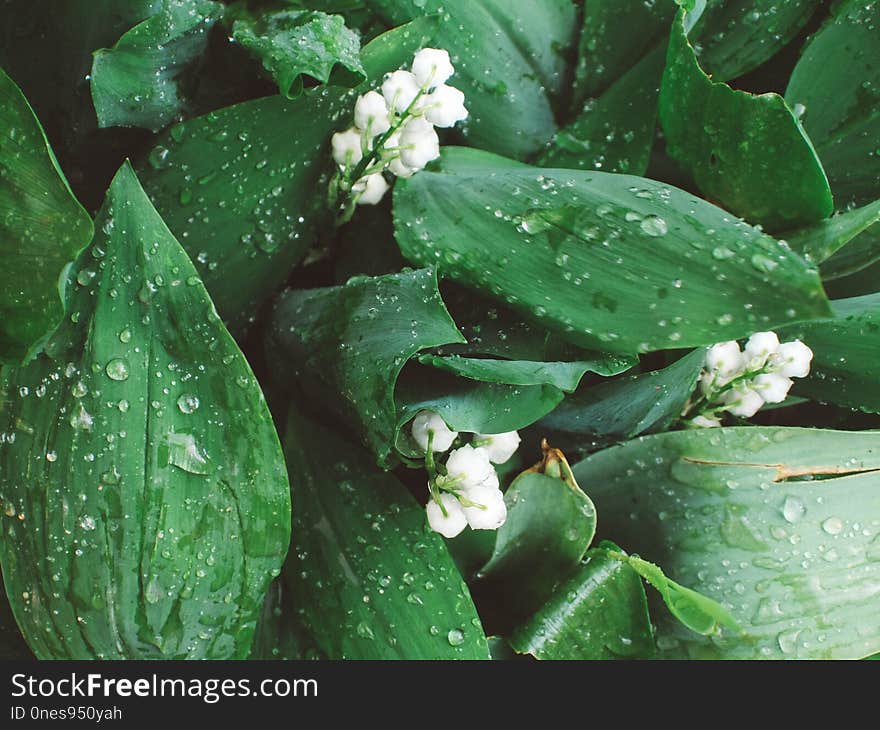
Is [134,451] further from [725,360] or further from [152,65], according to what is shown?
[725,360]

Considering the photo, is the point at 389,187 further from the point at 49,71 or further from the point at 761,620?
the point at 761,620

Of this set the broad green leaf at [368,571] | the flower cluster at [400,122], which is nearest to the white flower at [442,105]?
the flower cluster at [400,122]

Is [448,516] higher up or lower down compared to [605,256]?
lower down

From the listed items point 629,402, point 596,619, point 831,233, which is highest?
point 831,233

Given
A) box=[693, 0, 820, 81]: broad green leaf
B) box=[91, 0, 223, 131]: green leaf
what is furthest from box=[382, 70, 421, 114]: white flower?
box=[693, 0, 820, 81]: broad green leaf

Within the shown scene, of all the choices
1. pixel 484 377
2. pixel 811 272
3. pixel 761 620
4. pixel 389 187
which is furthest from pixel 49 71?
pixel 761 620

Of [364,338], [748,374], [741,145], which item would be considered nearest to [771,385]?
[748,374]

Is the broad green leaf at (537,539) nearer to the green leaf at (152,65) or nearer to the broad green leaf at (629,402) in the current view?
the broad green leaf at (629,402)
